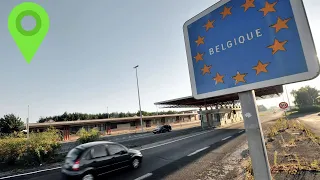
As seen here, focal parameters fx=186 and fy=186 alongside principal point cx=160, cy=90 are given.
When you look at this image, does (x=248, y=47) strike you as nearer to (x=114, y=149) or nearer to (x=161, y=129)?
(x=114, y=149)

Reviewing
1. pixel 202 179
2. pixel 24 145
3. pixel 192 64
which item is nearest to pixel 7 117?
pixel 24 145

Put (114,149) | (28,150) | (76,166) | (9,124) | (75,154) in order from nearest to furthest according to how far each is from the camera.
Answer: (76,166)
(75,154)
(114,149)
(28,150)
(9,124)

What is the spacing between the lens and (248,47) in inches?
74.9

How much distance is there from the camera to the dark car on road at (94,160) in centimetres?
773

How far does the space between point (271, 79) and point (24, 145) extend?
15.9m

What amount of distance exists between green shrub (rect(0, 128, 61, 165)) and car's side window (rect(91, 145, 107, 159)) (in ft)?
21.5

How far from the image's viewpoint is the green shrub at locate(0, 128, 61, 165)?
41.2ft

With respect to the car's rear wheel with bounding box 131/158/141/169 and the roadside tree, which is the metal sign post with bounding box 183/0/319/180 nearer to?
the car's rear wheel with bounding box 131/158/141/169

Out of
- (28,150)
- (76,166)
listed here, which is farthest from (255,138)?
(28,150)

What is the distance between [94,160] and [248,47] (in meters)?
8.22

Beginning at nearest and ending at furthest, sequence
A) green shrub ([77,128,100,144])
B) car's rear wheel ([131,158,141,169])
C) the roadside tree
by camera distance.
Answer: car's rear wheel ([131,158,141,169])
green shrub ([77,128,100,144])
the roadside tree

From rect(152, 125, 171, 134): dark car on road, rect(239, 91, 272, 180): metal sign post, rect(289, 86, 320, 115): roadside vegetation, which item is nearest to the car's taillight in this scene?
rect(239, 91, 272, 180): metal sign post

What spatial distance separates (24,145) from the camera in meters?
13.0

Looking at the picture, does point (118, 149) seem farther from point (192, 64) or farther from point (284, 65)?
point (284, 65)
